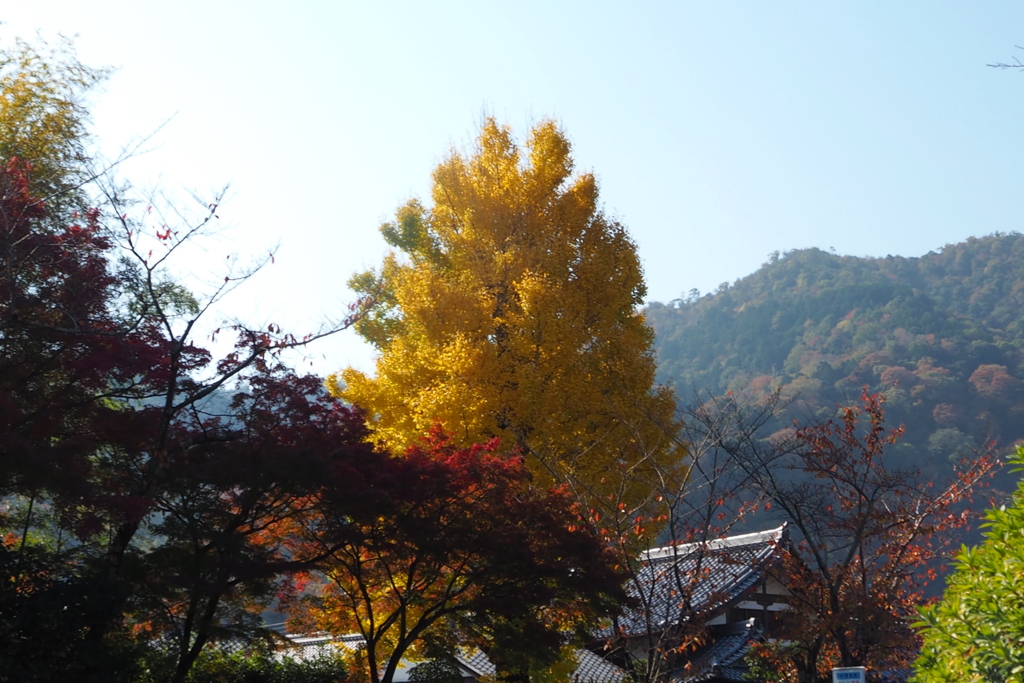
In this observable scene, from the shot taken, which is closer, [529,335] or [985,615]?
[985,615]

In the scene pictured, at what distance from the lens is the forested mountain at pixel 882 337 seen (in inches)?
2192

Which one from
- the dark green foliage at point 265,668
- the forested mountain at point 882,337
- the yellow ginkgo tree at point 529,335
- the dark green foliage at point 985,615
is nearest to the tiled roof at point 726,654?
the yellow ginkgo tree at point 529,335

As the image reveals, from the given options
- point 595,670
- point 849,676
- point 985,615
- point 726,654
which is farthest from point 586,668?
point 985,615

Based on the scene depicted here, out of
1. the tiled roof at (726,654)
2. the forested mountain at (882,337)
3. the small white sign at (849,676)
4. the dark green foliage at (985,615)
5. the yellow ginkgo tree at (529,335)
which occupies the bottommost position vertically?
the tiled roof at (726,654)

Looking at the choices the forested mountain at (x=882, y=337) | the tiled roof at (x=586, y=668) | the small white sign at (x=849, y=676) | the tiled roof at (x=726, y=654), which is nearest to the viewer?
the small white sign at (x=849, y=676)

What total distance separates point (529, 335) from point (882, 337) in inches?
2526

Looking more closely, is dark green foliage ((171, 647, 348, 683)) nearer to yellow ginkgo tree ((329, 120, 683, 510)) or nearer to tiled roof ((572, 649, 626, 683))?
yellow ginkgo tree ((329, 120, 683, 510))

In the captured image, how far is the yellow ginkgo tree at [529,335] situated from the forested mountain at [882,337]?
33.0 metres

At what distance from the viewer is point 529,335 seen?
43.9ft

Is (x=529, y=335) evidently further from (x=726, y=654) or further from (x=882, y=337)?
(x=882, y=337)

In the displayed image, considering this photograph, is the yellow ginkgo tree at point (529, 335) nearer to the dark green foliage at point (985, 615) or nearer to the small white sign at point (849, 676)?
the small white sign at point (849, 676)

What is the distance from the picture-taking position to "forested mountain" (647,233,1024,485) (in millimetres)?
55688

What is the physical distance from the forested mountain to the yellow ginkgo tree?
33.0m

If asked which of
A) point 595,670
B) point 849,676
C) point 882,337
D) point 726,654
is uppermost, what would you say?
point 882,337
